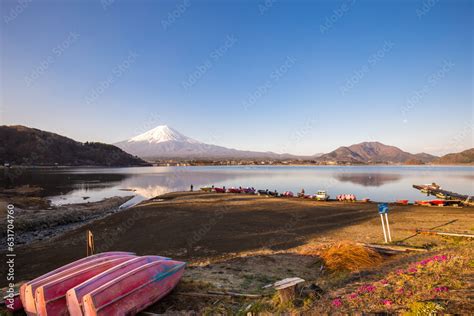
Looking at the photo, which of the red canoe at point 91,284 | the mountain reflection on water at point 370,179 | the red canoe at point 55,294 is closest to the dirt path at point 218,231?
the red canoe at point 91,284

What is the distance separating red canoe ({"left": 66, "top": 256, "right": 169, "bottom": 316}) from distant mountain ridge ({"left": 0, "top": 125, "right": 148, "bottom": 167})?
169193 mm

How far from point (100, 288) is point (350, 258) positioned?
863 cm

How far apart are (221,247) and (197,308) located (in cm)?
731

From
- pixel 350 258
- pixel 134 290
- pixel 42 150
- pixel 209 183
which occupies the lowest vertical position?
pixel 209 183

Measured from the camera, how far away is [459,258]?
27.1 feet

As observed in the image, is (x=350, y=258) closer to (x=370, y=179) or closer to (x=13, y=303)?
(x=13, y=303)

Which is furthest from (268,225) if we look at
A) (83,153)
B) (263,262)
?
(83,153)

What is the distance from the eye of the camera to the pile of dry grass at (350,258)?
960 cm

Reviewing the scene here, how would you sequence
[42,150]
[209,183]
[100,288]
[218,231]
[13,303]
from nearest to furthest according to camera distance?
[100,288] → [13,303] → [218,231] → [209,183] → [42,150]

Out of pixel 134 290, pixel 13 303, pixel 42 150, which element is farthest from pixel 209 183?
pixel 42 150

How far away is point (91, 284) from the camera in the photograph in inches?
239

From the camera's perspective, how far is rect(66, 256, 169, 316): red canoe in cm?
571

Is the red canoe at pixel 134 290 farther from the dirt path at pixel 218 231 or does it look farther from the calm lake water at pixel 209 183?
the calm lake water at pixel 209 183

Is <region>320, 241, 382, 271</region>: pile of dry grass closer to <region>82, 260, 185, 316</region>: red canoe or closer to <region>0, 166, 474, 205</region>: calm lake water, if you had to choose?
<region>82, 260, 185, 316</region>: red canoe
